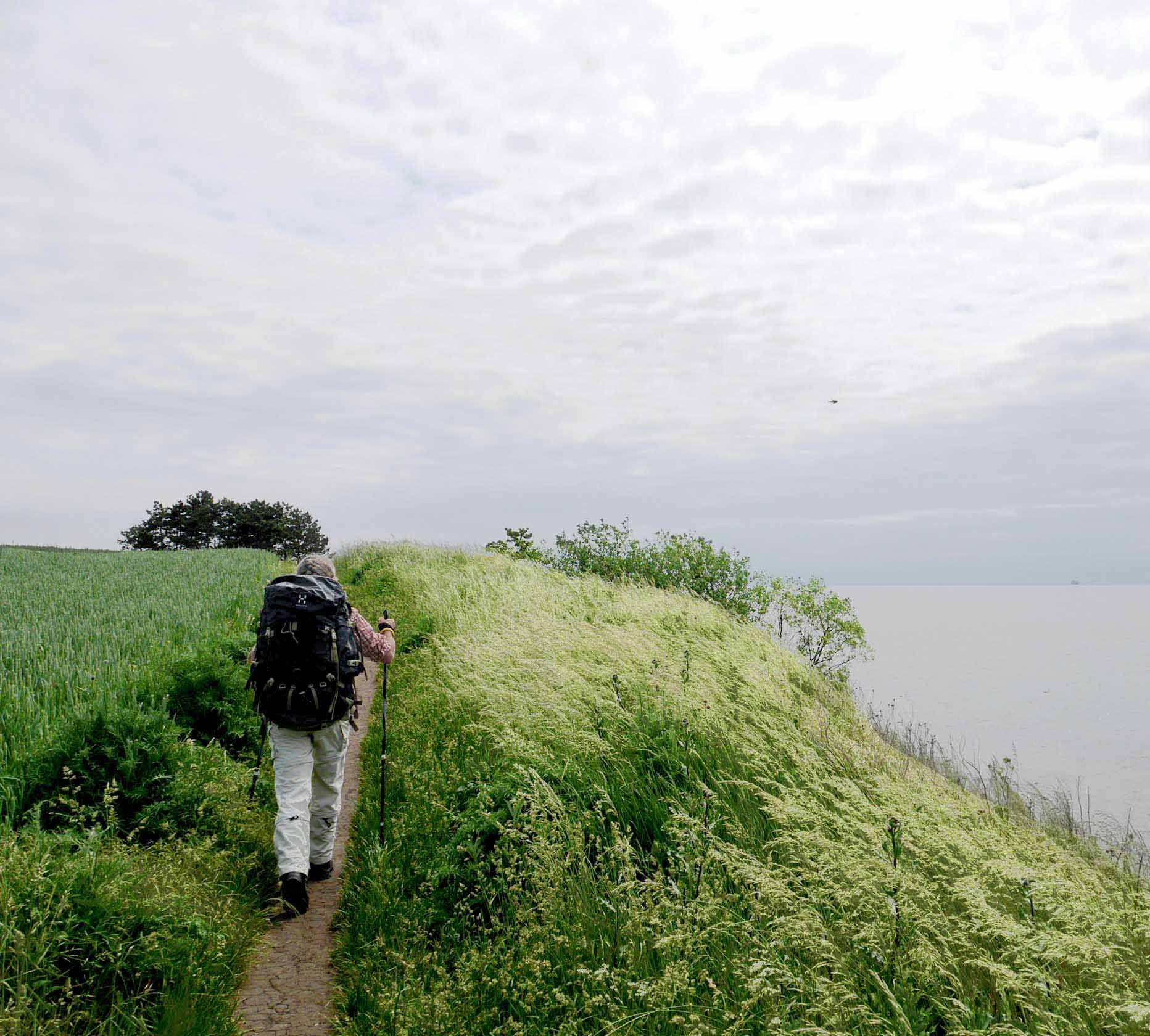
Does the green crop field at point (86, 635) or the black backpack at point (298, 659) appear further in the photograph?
the green crop field at point (86, 635)

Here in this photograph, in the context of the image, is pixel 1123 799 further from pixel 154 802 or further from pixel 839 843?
pixel 154 802

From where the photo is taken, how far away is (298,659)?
5.33 metres

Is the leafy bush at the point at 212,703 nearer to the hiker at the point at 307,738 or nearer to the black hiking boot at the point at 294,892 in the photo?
the hiker at the point at 307,738

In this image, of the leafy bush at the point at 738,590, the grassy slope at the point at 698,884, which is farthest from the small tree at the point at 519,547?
the grassy slope at the point at 698,884

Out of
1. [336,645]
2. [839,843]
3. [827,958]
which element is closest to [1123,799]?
[839,843]

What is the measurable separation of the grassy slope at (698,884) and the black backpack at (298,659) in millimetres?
1216

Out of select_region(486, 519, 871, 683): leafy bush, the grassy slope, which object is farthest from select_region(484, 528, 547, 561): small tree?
the grassy slope

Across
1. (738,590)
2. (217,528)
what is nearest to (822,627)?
(738,590)

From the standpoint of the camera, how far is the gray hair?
18.8 ft

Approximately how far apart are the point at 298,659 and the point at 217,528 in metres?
51.0

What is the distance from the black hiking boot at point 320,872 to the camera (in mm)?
5734

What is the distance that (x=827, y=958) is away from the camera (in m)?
3.21

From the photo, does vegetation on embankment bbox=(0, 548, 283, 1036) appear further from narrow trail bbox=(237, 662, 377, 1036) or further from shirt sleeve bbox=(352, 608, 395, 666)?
shirt sleeve bbox=(352, 608, 395, 666)

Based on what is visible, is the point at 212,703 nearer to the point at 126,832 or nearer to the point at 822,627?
the point at 126,832
